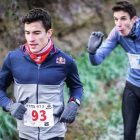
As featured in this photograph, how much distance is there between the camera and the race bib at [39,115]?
3.19 meters

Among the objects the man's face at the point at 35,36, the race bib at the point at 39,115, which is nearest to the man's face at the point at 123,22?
the man's face at the point at 35,36

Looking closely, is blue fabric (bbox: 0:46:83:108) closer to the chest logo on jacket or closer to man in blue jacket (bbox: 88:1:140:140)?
the chest logo on jacket

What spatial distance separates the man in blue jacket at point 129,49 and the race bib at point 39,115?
991 mm

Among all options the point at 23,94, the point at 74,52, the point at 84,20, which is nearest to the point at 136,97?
the point at 23,94

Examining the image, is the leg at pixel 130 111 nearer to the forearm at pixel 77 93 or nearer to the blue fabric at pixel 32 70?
the forearm at pixel 77 93

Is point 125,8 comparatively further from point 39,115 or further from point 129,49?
point 39,115

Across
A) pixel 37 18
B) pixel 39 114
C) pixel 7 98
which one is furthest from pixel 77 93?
pixel 37 18

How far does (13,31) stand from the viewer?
19.9ft

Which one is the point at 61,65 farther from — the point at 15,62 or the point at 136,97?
the point at 136,97

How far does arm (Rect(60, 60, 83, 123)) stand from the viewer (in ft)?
10.3

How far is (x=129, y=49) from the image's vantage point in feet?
13.8

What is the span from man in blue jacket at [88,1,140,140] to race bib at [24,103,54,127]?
99cm

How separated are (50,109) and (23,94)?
0.91ft

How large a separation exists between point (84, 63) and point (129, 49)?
13.7 ft
